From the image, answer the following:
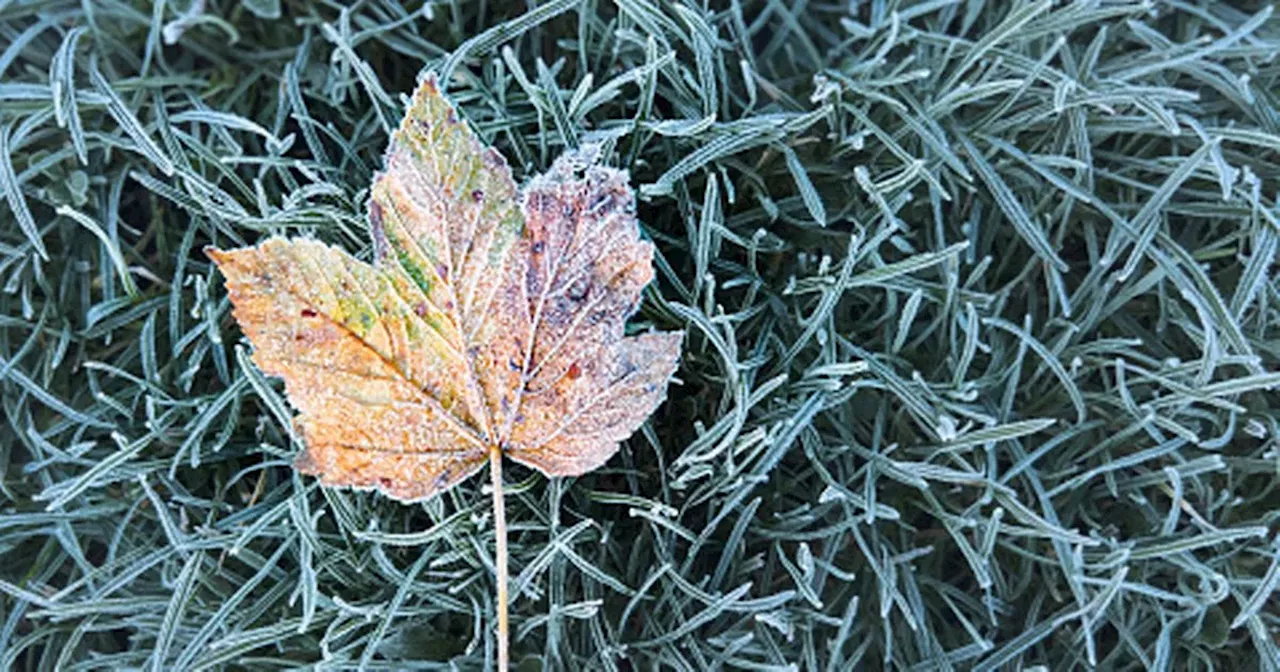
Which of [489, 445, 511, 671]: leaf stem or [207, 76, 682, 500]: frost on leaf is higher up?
[207, 76, 682, 500]: frost on leaf

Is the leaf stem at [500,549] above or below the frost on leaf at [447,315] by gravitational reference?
below

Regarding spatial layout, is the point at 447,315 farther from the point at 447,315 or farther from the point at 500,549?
the point at 500,549

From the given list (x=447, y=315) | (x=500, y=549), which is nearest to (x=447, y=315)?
(x=447, y=315)

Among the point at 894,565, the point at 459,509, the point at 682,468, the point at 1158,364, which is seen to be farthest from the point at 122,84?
the point at 1158,364
